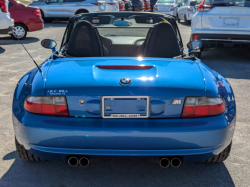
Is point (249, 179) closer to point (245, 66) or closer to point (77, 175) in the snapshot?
point (77, 175)

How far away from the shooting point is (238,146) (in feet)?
12.9

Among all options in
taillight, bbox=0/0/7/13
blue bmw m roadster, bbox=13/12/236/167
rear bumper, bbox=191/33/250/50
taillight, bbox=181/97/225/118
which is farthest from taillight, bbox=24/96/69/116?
taillight, bbox=0/0/7/13

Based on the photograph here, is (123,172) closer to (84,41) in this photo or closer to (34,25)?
(84,41)

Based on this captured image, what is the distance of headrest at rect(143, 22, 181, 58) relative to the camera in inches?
145

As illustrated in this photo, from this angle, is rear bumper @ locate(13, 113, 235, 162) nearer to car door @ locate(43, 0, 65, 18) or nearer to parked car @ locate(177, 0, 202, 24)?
parked car @ locate(177, 0, 202, 24)

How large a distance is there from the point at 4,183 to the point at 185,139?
154 cm

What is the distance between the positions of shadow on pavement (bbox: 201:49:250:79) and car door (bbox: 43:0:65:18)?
36.6 ft

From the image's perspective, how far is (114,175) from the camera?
3240 millimetres

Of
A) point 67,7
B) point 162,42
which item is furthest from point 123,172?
point 67,7

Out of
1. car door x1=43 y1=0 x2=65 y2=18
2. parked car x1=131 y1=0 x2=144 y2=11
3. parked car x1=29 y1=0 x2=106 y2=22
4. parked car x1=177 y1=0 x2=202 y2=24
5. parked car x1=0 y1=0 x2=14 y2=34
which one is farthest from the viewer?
parked car x1=131 y1=0 x2=144 y2=11

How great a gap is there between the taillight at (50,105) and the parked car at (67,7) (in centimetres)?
1747

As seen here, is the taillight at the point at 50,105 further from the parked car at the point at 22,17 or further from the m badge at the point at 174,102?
the parked car at the point at 22,17

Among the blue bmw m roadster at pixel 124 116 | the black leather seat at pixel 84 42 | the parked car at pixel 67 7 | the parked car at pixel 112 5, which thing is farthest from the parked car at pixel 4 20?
the parked car at pixel 112 5

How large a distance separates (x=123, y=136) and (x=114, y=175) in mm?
683
